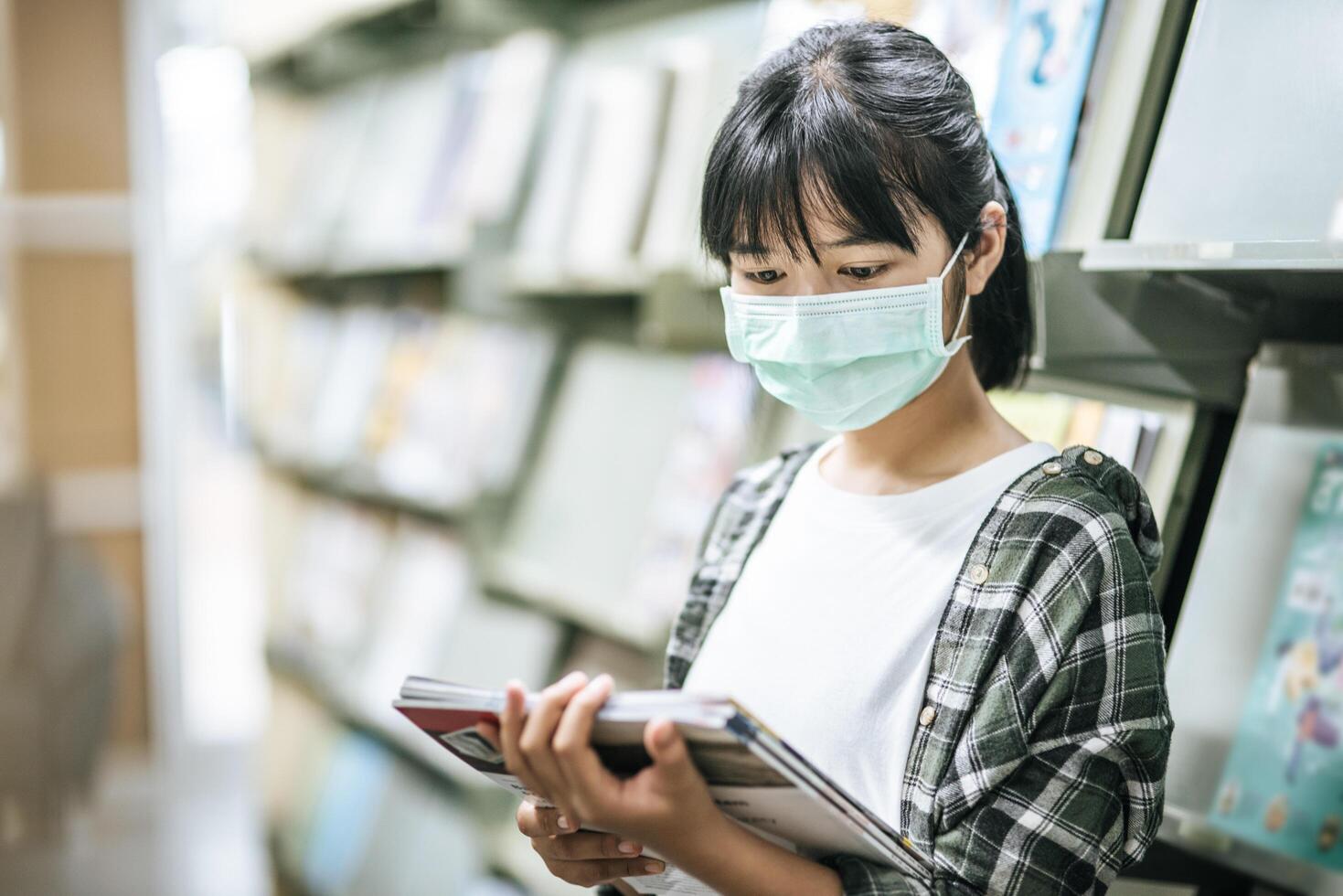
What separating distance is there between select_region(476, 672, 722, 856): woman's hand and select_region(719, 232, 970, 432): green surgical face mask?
0.33 metres

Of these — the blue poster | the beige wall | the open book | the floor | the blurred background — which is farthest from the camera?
the beige wall

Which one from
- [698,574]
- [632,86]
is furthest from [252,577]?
[698,574]

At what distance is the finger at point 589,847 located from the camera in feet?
2.92

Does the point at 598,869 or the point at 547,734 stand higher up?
the point at 547,734

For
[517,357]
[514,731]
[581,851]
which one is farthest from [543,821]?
[517,357]

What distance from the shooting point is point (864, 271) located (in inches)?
36.0

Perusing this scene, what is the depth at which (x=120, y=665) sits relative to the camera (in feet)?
12.6

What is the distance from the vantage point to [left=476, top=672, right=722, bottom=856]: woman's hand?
74cm

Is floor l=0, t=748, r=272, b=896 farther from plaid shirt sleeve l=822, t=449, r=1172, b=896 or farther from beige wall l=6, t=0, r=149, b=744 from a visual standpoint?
plaid shirt sleeve l=822, t=449, r=1172, b=896

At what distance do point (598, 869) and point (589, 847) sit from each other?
0.12 ft

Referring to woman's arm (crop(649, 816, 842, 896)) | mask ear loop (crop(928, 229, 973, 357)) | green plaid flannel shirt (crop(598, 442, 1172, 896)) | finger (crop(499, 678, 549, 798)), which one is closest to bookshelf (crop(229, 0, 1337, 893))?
mask ear loop (crop(928, 229, 973, 357))

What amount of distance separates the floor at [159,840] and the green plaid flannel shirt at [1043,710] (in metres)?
2.84

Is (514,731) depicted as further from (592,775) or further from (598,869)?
(598,869)

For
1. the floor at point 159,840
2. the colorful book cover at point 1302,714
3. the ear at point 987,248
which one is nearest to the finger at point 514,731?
the ear at point 987,248
